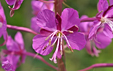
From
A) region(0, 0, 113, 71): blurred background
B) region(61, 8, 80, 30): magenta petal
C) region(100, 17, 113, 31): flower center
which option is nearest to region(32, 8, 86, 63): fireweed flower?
region(61, 8, 80, 30): magenta petal

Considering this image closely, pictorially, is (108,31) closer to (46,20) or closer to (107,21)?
(107,21)

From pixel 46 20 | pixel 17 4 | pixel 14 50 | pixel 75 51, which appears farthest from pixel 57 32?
pixel 75 51

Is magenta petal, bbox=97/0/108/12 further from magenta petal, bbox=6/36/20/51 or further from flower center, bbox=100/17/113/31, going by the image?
magenta petal, bbox=6/36/20/51

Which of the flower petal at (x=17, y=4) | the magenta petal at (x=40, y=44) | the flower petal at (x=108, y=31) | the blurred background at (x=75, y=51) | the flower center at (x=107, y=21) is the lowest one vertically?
the blurred background at (x=75, y=51)

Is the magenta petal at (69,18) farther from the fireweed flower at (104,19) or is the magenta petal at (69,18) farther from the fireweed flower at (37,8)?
the fireweed flower at (37,8)

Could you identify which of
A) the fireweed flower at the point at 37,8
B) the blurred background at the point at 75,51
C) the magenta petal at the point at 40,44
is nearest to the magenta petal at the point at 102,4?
the magenta petal at the point at 40,44

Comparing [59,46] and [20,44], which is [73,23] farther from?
[20,44]
